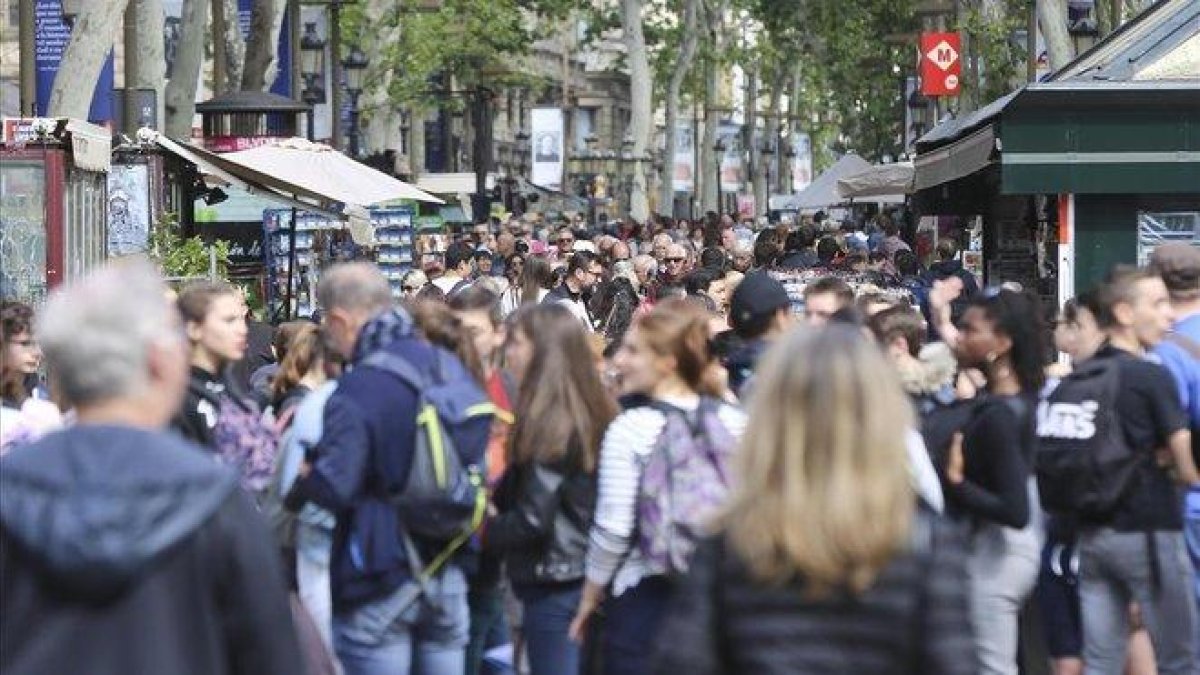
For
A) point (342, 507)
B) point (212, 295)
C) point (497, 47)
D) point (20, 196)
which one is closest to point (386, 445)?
point (342, 507)

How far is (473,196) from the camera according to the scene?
58.0m

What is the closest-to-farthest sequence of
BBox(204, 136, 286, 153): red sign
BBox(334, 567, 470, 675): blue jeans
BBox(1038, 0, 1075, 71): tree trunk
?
BBox(334, 567, 470, 675): blue jeans → BBox(204, 136, 286, 153): red sign → BBox(1038, 0, 1075, 71): tree trunk

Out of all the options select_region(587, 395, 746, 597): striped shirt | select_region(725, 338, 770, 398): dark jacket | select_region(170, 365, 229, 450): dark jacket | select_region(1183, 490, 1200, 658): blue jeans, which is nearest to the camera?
select_region(587, 395, 746, 597): striped shirt

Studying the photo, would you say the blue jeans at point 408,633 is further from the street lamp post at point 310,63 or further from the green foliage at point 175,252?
the street lamp post at point 310,63

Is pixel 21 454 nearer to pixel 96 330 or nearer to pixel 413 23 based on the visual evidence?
pixel 96 330

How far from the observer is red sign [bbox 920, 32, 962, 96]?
40.6 meters

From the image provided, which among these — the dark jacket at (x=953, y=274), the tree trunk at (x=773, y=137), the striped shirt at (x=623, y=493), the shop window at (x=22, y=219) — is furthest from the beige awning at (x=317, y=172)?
the tree trunk at (x=773, y=137)

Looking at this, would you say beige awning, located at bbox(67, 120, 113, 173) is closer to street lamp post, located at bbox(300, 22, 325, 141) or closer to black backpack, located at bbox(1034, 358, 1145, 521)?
black backpack, located at bbox(1034, 358, 1145, 521)

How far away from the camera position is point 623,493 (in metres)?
7.77

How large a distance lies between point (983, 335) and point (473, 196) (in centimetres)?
4915

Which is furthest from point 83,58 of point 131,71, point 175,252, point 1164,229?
point 1164,229

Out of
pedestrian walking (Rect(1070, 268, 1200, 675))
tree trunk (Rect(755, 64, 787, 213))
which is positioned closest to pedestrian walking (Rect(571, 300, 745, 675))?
pedestrian walking (Rect(1070, 268, 1200, 675))

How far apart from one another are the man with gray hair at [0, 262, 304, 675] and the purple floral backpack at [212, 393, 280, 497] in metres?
3.90

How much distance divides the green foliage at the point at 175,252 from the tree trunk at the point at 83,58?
1.32m
